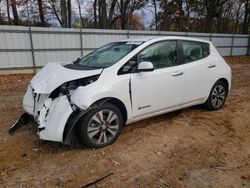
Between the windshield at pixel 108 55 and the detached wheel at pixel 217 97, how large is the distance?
205 centimetres

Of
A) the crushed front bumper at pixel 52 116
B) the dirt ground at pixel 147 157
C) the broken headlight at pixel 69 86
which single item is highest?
the broken headlight at pixel 69 86

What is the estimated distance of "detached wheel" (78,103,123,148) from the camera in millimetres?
3371

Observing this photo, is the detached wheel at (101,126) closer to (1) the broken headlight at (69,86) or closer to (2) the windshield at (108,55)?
(1) the broken headlight at (69,86)

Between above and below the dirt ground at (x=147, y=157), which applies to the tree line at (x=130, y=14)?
above

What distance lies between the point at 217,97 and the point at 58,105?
11.5ft

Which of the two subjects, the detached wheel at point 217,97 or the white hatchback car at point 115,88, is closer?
the white hatchback car at point 115,88

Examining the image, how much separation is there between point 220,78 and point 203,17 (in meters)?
23.8

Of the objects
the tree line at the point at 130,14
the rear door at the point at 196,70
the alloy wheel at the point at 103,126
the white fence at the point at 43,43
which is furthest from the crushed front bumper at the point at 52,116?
the tree line at the point at 130,14

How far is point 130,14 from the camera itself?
2588 centimetres

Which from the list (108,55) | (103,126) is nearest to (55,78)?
(103,126)

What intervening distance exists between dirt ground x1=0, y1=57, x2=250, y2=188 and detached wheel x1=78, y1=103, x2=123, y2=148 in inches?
5.0

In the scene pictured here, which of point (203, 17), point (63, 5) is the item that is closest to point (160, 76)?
point (63, 5)

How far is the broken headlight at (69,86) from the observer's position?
3.44 meters

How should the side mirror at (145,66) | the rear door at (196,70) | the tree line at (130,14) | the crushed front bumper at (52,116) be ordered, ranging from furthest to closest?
the tree line at (130,14) → the rear door at (196,70) → the side mirror at (145,66) → the crushed front bumper at (52,116)
